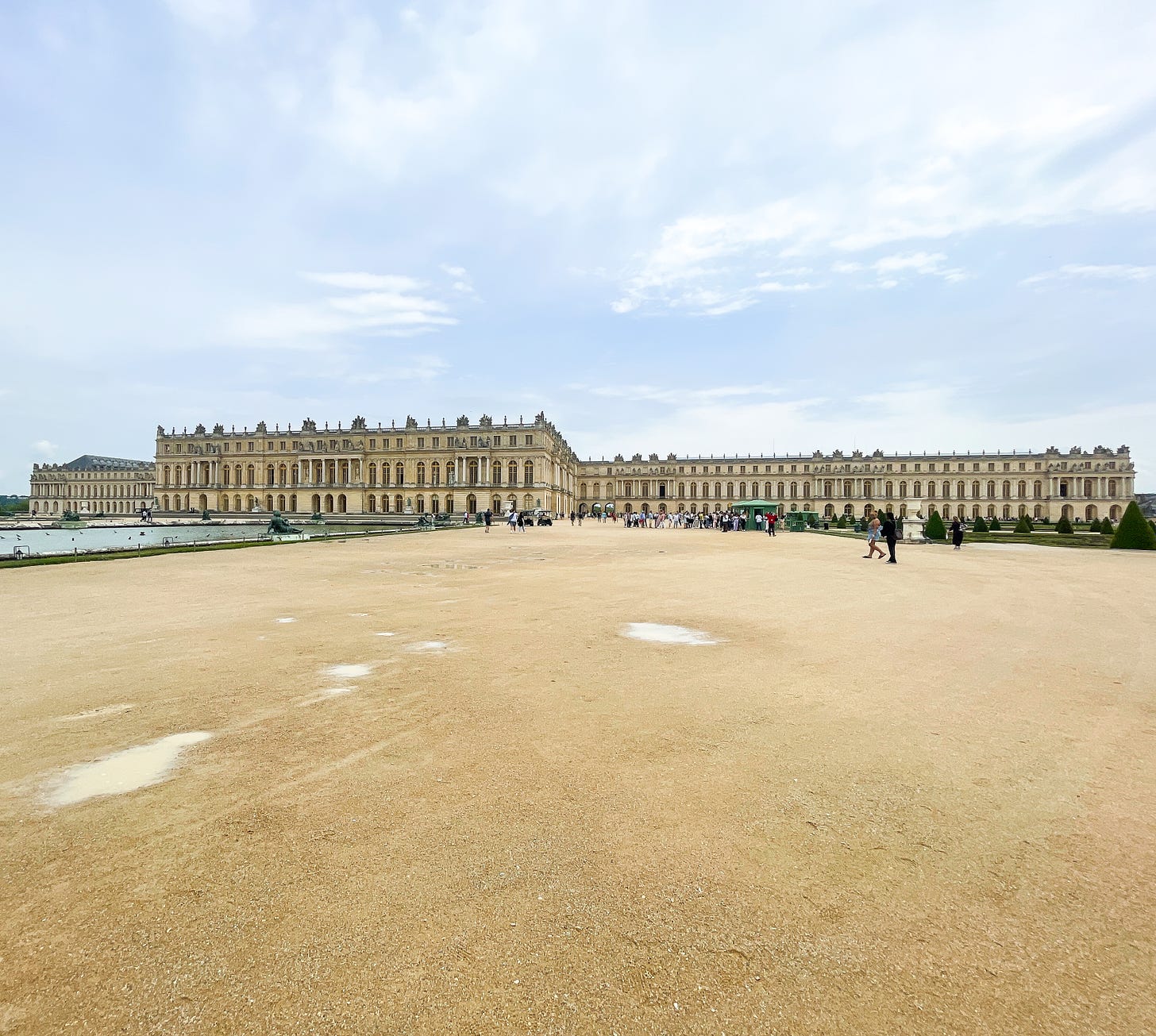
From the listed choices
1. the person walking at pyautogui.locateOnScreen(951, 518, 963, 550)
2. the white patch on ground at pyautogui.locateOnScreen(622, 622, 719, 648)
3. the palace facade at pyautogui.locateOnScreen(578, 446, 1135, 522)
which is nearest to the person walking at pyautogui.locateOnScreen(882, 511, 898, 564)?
the person walking at pyautogui.locateOnScreen(951, 518, 963, 550)

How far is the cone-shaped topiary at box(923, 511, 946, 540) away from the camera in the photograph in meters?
31.2

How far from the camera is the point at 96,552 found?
20.1 m

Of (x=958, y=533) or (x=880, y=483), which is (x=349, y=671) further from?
(x=880, y=483)

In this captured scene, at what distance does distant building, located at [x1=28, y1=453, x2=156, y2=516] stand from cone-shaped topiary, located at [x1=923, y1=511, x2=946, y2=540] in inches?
5398

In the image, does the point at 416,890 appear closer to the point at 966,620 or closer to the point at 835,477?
the point at 966,620

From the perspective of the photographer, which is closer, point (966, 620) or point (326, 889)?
point (326, 889)

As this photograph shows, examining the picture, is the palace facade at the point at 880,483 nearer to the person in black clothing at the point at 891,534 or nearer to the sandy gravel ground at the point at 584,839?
the person in black clothing at the point at 891,534

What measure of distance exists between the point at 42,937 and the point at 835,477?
111995 millimetres

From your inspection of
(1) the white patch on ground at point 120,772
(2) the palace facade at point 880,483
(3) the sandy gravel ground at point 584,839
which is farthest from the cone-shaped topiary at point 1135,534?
(2) the palace facade at point 880,483

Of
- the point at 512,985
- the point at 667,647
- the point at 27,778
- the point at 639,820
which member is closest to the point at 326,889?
the point at 512,985

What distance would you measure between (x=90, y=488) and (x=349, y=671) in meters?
153

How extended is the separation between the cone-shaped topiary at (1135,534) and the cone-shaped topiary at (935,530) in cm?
667

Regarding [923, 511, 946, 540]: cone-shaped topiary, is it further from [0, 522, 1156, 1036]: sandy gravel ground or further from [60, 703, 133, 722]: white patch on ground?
[60, 703, 133, 722]: white patch on ground

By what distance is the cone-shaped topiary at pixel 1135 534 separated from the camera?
25.4 meters
